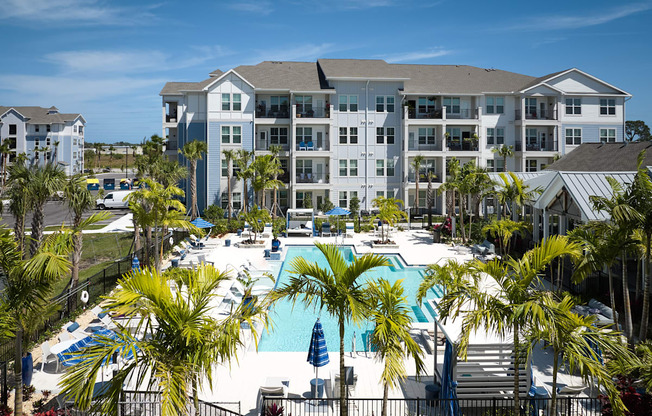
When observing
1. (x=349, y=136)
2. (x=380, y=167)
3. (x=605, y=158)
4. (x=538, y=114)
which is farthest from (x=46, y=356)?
(x=538, y=114)

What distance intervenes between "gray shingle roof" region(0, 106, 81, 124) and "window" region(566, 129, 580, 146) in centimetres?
7291

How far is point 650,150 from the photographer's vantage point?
2941 cm

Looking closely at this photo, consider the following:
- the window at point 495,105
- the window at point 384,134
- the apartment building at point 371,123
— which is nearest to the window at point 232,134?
the apartment building at point 371,123


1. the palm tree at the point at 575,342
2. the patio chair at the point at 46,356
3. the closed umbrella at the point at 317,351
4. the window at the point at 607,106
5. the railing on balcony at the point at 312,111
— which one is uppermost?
the window at the point at 607,106

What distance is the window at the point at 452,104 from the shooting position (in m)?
48.3

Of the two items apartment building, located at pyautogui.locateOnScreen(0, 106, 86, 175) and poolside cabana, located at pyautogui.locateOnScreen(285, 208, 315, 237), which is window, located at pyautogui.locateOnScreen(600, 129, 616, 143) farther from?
apartment building, located at pyautogui.locateOnScreen(0, 106, 86, 175)

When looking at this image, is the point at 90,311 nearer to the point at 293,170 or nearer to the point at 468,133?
the point at 293,170

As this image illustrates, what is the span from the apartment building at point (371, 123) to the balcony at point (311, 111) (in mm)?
90

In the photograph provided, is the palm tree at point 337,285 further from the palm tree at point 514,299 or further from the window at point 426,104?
the window at point 426,104

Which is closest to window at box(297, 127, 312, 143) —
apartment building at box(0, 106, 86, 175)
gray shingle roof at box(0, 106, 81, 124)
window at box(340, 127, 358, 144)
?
window at box(340, 127, 358, 144)

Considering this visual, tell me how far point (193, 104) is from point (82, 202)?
29.5 meters

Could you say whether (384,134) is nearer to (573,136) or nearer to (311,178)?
(311,178)

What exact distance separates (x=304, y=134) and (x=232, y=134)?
6127 mm

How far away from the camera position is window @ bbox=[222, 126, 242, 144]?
150 feet
